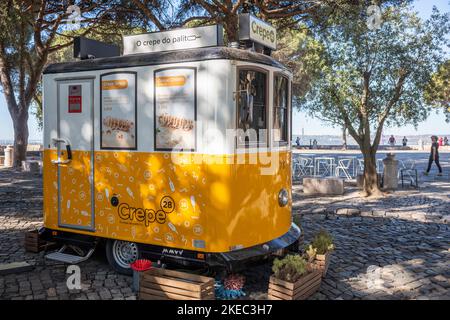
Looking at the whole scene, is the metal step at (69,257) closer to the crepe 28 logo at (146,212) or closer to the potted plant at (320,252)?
the crepe 28 logo at (146,212)

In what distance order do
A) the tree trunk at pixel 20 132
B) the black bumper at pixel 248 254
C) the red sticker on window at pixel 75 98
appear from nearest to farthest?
the black bumper at pixel 248 254 < the red sticker on window at pixel 75 98 < the tree trunk at pixel 20 132

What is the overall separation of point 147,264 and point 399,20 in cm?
1136

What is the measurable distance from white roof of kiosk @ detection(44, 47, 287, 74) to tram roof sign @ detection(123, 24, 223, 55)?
25cm

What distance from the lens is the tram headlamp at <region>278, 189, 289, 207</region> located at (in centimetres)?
628

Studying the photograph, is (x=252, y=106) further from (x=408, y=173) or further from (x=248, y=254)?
(x=408, y=173)

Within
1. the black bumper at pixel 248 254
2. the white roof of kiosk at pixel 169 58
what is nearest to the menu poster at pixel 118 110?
the white roof of kiosk at pixel 169 58

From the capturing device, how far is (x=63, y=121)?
668 centimetres

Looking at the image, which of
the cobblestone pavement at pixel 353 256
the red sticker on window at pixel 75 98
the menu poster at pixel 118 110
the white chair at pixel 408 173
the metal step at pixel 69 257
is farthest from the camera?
the white chair at pixel 408 173

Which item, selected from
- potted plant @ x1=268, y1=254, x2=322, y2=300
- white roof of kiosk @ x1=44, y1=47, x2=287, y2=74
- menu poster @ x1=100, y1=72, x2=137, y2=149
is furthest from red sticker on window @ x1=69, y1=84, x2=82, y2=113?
potted plant @ x1=268, y1=254, x2=322, y2=300

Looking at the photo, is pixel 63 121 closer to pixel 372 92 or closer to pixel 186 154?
pixel 186 154

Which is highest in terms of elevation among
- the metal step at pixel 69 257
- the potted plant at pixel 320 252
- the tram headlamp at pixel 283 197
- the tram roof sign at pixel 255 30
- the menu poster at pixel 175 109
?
the tram roof sign at pixel 255 30

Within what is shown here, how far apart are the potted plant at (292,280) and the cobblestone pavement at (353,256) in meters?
0.29

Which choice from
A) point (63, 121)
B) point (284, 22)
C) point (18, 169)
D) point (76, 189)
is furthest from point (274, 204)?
point (18, 169)

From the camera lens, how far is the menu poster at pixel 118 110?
19.7 ft
